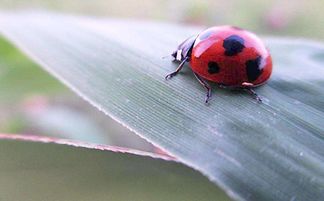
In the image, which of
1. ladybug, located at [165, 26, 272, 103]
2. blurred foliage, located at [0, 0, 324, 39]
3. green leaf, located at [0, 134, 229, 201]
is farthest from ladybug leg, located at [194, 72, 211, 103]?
blurred foliage, located at [0, 0, 324, 39]

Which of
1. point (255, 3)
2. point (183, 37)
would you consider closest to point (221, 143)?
point (183, 37)

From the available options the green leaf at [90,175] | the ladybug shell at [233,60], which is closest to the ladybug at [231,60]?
the ladybug shell at [233,60]

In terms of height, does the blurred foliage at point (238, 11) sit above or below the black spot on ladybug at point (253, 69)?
below

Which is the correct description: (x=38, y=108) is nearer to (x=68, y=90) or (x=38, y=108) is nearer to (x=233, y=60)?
(x=68, y=90)

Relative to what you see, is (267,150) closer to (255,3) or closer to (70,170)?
(70,170)

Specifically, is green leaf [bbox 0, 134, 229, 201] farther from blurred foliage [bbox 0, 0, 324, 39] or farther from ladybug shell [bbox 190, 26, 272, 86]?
blurred foliage [bbox 0, 0, 324, 39]

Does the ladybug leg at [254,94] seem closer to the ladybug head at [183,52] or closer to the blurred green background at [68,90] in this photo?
the ladybug head at [183,52]
